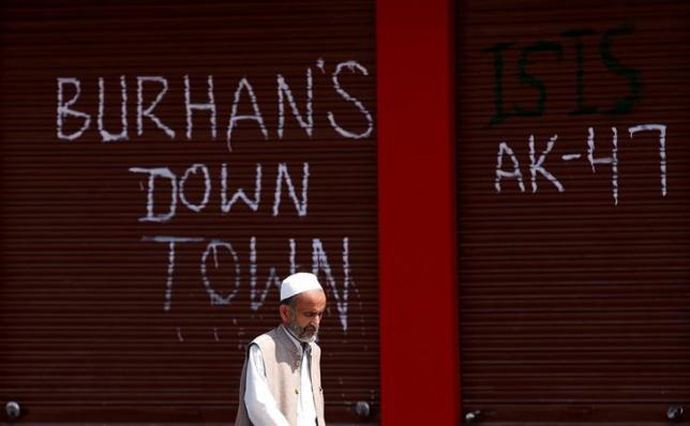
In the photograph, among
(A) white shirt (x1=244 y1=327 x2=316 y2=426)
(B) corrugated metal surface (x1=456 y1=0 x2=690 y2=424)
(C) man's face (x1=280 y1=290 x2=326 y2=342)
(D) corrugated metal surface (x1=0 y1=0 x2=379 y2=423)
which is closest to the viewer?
(A) white shirt (x1=244 y1=327 x2=316 y2=426)

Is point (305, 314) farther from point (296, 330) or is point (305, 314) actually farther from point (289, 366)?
point (289, 366)

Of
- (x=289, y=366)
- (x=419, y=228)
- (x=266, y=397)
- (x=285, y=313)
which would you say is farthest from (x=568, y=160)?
(x=266, y=397)

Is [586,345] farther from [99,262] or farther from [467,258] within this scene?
[99,262]

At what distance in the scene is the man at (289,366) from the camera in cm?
662

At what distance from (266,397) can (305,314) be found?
0.42m

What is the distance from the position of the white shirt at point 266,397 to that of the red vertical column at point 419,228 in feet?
8.14

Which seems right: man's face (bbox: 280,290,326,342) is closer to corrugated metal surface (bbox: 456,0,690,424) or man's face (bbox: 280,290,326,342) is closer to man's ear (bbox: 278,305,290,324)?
man's ear (bbox: 278,305,290,324)

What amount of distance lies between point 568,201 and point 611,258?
420 mm

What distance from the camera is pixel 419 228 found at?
933 centimetres

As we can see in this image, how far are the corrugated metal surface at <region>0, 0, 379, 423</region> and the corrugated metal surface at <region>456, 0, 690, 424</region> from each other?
666 mm

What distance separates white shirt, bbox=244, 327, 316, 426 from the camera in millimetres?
6523

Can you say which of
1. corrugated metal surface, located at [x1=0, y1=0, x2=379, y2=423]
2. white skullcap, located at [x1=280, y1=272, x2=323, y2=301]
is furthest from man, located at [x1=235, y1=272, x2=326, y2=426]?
corrugated metal surface, located at [x1=0, y1=0, x2=379, y2=423]

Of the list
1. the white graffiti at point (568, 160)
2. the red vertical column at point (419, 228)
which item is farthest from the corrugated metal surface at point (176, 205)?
the white graffiti at point (568, 160)

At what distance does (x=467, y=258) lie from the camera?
9453 millimetres
